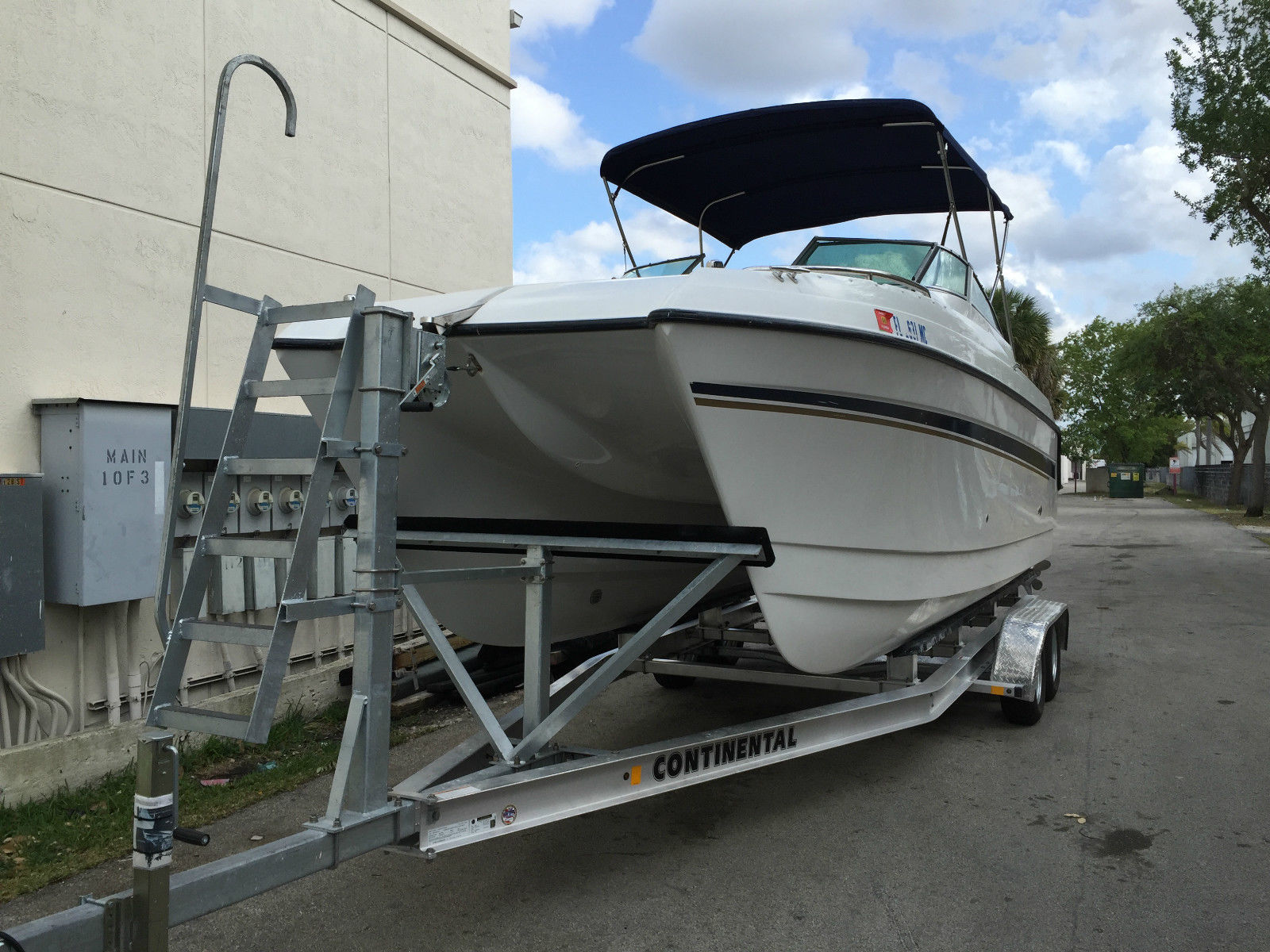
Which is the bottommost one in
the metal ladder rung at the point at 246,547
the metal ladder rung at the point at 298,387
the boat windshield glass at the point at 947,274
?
the metal ladder rung at the point at 246,547

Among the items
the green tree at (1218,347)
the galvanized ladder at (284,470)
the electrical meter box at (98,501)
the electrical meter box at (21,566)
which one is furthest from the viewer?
the green tree at (1218,347)

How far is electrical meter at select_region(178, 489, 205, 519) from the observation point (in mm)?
4703

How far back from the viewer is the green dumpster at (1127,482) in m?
40.8

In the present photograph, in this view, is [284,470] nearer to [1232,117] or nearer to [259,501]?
[259,501]

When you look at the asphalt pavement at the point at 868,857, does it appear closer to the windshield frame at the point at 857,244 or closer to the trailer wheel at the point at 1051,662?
the trailer wheel at the point at 1051,662

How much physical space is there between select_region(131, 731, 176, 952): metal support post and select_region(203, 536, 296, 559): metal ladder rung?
0.59 meters

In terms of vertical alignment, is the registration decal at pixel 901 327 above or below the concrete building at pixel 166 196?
below

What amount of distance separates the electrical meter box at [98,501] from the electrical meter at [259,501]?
653 millimetres

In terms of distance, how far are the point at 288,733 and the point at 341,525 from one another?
1441mm

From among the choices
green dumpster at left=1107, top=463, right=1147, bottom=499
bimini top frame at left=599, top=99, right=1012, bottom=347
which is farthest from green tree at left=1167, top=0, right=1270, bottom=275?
green dumpster at left=1107, top=463, right=1147, bottom=499

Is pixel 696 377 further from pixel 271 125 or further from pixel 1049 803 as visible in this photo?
pixel 271 125

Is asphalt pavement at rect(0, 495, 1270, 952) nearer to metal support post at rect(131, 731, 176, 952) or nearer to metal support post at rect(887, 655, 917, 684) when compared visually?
metal support post at rect(887, 655, 917, 684)

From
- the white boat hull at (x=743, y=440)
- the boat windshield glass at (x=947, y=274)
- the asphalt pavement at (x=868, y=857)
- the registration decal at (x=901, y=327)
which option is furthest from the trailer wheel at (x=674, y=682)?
the registration decal at (x=901, y=327)

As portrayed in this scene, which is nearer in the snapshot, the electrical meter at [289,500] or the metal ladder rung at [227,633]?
the metal ladder rung at [227,633]
